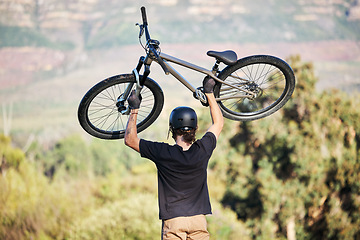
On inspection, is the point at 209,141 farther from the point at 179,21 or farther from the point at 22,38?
the point at 179,21

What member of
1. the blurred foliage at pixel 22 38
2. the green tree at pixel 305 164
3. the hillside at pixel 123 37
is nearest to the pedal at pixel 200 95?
the green tree at pixel 305 164

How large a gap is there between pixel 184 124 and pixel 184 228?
809 millimetres

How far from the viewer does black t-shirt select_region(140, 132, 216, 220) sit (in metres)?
3.15

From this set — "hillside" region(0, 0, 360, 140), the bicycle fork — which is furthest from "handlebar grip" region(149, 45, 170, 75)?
"hillside" region(0, 0, 360, 140)

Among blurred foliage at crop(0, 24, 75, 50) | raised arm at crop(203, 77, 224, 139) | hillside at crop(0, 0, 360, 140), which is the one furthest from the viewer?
blurred foliage at crop(0, 24, 75, 50)

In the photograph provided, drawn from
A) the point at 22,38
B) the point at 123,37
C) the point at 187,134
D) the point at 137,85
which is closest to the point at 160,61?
the point at 137,85

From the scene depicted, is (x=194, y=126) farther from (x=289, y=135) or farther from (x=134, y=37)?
(x=134, y=37)

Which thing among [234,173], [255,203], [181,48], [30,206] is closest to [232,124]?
[234,173]

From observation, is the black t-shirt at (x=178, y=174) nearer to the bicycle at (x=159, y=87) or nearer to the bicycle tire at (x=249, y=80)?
the bicycle at (x=159, y=87)

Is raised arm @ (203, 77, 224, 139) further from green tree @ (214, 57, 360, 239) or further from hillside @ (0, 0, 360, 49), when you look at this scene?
hillside @ (0, 0, 360, 49)

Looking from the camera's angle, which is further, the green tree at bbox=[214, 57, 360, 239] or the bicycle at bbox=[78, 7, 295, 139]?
the green tree at bbox=[214, 57, 360, 239]

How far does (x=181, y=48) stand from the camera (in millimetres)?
127125

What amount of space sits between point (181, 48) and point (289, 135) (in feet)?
363

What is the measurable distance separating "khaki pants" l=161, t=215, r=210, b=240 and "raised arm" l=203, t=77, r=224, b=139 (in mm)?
712
